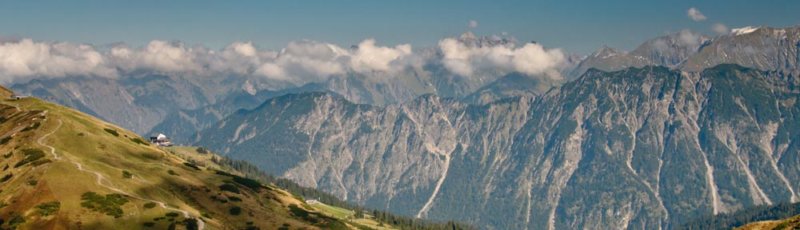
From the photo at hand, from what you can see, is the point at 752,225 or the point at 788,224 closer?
the point at 788,224

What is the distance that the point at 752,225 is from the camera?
140m

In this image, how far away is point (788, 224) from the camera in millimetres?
130500

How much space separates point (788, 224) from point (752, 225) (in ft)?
32.4
